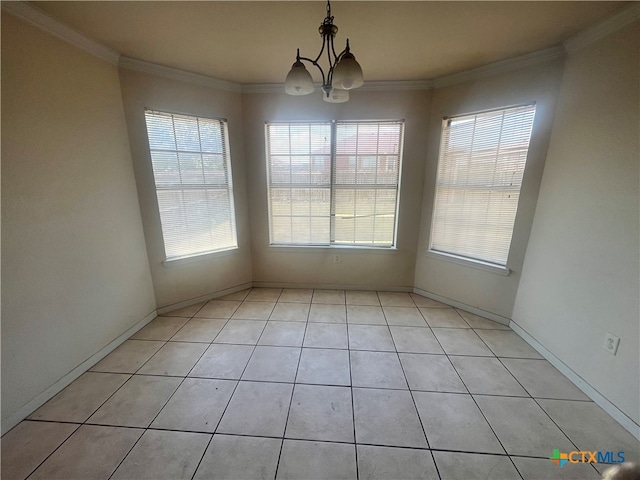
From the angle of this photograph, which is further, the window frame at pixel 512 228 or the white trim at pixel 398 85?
the white trim at pixel 398 85

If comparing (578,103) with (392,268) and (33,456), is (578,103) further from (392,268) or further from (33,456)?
(33,456)

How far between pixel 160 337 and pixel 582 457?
3.08 meters

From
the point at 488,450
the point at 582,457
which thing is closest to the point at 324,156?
the point at 488,450

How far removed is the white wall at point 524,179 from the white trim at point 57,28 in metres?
3.01

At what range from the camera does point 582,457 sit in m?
1.35

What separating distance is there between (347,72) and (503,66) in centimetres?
182

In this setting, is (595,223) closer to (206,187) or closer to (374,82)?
(374,82)

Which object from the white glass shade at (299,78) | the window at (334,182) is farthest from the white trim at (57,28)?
the white glass shade at (299,78)

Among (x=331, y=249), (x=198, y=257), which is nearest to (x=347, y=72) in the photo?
(x=331, y=249)

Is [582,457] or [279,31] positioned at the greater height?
[279,31]

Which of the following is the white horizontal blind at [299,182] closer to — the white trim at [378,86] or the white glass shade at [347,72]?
the white trim at [378,86]

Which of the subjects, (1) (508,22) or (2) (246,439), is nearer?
(2) (246,439)

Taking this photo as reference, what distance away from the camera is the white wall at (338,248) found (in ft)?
9.08

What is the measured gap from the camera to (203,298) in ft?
9.92
